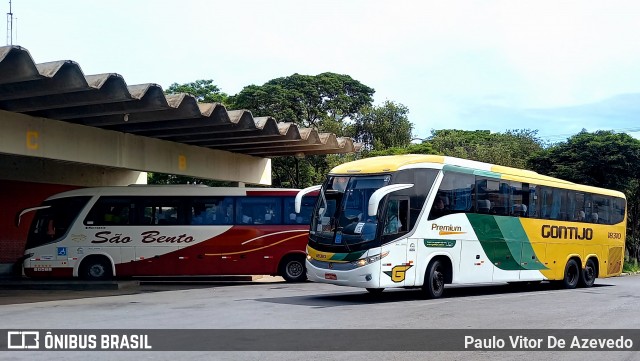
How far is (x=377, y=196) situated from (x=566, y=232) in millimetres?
8663

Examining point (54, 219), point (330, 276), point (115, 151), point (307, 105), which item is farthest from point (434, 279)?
point (307, 105)

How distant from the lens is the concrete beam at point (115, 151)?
58.7 feet

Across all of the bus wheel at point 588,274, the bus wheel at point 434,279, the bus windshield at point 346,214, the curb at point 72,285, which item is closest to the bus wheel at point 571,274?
the bus wheel at point 588,274

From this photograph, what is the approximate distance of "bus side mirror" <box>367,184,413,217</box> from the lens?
13.7 m

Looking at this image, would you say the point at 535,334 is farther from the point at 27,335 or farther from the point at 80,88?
the point at 80,88

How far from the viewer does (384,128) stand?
144 feet

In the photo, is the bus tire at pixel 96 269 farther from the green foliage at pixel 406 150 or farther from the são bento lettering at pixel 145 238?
the green foliage at pixel 406 150

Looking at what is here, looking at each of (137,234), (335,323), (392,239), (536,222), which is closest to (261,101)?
(137,234)

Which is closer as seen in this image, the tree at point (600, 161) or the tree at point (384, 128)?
the tree at point (600, 161)

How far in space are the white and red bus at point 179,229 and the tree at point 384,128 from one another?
2183 cm

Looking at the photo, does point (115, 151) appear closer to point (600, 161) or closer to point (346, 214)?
point (346, 214)

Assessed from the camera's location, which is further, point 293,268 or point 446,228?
point 293,268

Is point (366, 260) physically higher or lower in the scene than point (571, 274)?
higher

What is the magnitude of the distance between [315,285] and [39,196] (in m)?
11.6
